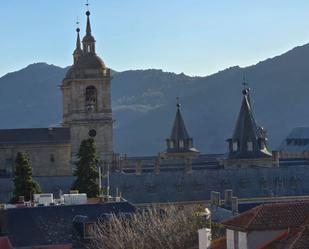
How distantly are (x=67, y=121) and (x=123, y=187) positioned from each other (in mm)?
15916

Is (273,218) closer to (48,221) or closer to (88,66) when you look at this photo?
(48,221)

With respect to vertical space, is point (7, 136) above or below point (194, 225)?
above

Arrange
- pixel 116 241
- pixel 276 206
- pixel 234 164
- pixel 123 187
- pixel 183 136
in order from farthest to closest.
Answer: pixel 183 136, pixel 234 164, pixel 123 187, pixel 116 241, pixel 276 206

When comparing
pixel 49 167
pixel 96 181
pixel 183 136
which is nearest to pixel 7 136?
pixel 49 167

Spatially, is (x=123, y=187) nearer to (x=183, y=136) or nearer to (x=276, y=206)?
(x=183, y=136)

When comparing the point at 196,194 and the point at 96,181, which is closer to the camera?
the point at 96,181

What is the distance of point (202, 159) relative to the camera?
10112 cm

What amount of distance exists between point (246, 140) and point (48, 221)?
43.4 metres

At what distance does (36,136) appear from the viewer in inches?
3600

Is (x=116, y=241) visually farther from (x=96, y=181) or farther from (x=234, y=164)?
(x=234, y=164)

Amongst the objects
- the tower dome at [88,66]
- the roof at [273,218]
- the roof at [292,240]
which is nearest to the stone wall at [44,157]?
the tower dome at [88,66]

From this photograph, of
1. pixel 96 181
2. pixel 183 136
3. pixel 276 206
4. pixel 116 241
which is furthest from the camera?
pixel 183 136

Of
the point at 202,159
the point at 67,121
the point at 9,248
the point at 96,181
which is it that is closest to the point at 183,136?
the point at 202,159

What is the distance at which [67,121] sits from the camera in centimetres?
9188
